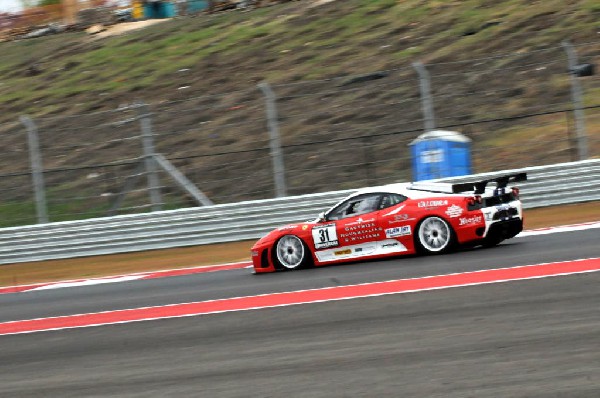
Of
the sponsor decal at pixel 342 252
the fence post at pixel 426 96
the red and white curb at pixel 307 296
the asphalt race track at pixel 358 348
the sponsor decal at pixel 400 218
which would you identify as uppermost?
the fence post at pixel 426 96

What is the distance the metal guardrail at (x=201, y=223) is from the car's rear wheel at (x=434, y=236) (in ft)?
17.3

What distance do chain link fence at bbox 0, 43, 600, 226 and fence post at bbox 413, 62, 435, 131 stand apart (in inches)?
1.7

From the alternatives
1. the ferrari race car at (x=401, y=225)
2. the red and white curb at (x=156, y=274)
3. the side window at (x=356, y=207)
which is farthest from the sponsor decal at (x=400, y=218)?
the red and white curb at (x=156, y=274)

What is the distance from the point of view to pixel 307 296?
35.8ft

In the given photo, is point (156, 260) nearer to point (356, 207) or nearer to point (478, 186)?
point (356, 207)

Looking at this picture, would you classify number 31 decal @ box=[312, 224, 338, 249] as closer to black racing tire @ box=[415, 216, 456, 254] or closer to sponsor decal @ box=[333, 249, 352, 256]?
sponsor decal @ box=[333, 249, 352, 256]

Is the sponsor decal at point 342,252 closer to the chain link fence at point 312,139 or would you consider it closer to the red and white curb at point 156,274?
the red and white curb at point 156,274

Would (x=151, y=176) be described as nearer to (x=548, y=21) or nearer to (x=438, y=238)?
(x=438, y=238)

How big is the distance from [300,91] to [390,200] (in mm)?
13805

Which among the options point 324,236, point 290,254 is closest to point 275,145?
point 290,254

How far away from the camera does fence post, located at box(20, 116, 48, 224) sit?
19.4m

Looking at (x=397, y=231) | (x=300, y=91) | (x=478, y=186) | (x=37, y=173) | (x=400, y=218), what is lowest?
(x=397, y=231)

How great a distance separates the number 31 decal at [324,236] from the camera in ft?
44.4

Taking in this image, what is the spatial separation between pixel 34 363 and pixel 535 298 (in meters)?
4.39
